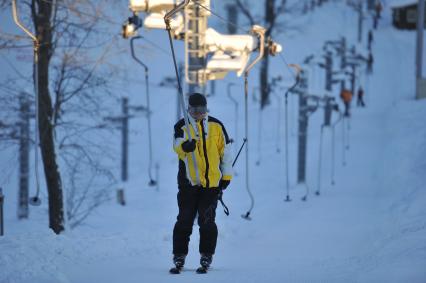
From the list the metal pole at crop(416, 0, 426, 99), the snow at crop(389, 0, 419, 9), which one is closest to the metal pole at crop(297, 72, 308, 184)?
the metal pole at crop(416, 0, 426, 99)

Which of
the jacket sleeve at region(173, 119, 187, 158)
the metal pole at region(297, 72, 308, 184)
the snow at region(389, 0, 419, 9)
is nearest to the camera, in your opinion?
the jacket sleeve at region(173, 119, 187, 158)

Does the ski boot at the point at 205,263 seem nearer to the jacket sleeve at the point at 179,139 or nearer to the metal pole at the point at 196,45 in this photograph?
the jacket sleeve at the point at 179,139

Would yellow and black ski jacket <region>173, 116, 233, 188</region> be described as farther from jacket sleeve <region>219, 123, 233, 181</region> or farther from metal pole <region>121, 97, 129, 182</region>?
metal pole <region>121, 97, 129, 182</region>

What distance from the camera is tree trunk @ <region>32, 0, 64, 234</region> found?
12.9m

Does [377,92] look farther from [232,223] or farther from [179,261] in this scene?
[179,261]

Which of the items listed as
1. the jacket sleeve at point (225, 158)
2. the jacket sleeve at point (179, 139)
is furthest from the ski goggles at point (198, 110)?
the jacket sleeve at point (225, 158)

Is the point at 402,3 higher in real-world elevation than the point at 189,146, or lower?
higher

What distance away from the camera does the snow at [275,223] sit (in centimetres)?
681

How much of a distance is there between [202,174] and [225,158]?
0.29 meters

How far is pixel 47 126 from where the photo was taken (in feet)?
43.2

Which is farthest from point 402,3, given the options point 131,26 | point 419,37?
point 131,26

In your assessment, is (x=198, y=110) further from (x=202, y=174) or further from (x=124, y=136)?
(x=124, y=136)

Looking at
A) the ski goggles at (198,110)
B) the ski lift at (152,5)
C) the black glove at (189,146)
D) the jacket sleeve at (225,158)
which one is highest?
the ski lift at (152,5)

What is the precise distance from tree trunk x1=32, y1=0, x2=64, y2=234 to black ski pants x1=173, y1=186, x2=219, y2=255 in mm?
6657
